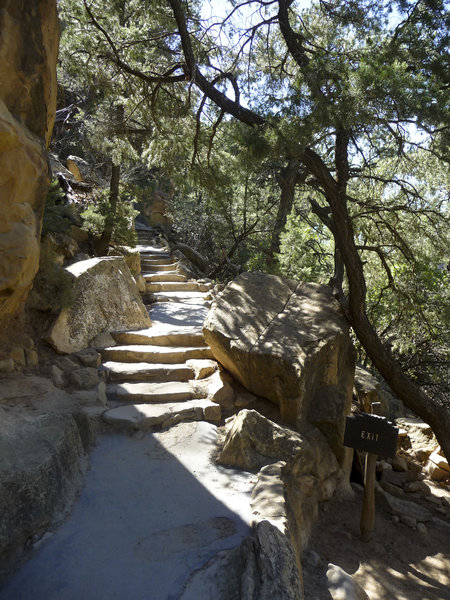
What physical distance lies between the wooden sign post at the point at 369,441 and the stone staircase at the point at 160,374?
1.45m

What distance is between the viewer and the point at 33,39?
3777 millimetres

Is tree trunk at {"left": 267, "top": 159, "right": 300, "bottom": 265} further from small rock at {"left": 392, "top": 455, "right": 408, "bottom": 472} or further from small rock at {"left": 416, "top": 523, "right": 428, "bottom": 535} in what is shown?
small rock at {"left": 416, "top": 523, "right": 428, "bottom": 535}

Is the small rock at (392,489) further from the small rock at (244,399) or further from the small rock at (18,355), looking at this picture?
the small rock at (18,355)

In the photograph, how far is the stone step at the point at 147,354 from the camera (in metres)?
5.58

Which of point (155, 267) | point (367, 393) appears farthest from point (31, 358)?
point (155, 267)

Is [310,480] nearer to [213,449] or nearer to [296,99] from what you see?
[213,449]

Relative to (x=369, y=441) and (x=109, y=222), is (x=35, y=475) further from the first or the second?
(x=109, y=222)

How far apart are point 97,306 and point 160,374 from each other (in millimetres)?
1457

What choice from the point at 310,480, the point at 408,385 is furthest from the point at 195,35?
the point at 310,480

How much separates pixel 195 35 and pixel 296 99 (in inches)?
131

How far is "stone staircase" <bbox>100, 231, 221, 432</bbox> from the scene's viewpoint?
4.42 m

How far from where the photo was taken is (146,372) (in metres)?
5.23

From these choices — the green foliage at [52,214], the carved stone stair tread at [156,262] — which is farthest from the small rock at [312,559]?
the carved stone stair tread at [156,262]

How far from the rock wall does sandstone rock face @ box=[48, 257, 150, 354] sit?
45.4 inches
